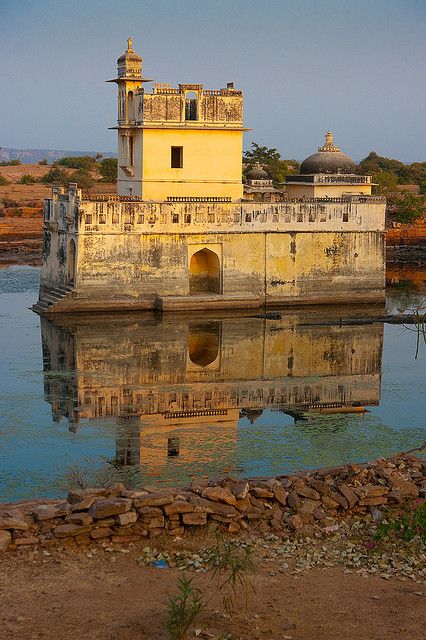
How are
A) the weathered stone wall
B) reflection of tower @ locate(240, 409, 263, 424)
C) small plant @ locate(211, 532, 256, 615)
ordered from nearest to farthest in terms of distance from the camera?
small plant @ locate(211, 532, 256, 615), reflection of tower @ locate(240, 409, 263, 424), the weathered stone wall

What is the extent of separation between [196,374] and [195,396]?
186 cm

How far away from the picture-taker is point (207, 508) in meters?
9.66

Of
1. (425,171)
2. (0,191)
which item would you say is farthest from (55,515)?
(425,171)

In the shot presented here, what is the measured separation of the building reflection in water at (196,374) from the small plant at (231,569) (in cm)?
417

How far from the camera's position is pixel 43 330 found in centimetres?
2361

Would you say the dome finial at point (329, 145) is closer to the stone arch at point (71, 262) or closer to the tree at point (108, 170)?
the stone arch at point (71, 262)

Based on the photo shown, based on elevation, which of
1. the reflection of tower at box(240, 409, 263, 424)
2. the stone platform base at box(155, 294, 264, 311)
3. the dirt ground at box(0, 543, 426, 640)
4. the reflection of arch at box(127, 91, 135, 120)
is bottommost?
the reflection of tower at box(240, 409, 263, 424)

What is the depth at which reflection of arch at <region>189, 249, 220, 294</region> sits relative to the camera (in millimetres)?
27953

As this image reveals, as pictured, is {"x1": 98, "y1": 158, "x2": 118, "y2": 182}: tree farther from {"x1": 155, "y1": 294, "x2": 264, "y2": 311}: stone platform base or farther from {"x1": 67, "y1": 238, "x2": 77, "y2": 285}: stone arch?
{"x1": 155, "y1": 294, "x2": 264, "y2": 311}: stone platform base

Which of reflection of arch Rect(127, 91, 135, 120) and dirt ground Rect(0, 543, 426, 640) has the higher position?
reflection of arch Rect(127, 91, 135, 120)

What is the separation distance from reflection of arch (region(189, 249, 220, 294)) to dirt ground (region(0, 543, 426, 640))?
748 inches

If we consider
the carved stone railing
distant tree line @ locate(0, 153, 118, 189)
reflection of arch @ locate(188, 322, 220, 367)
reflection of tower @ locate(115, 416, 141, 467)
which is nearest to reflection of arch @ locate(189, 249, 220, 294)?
reflection of arch @ locate(188, 322, 220, 367)

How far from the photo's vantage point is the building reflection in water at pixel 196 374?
15.5 metres

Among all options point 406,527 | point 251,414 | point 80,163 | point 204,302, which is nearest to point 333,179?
point 204,302
